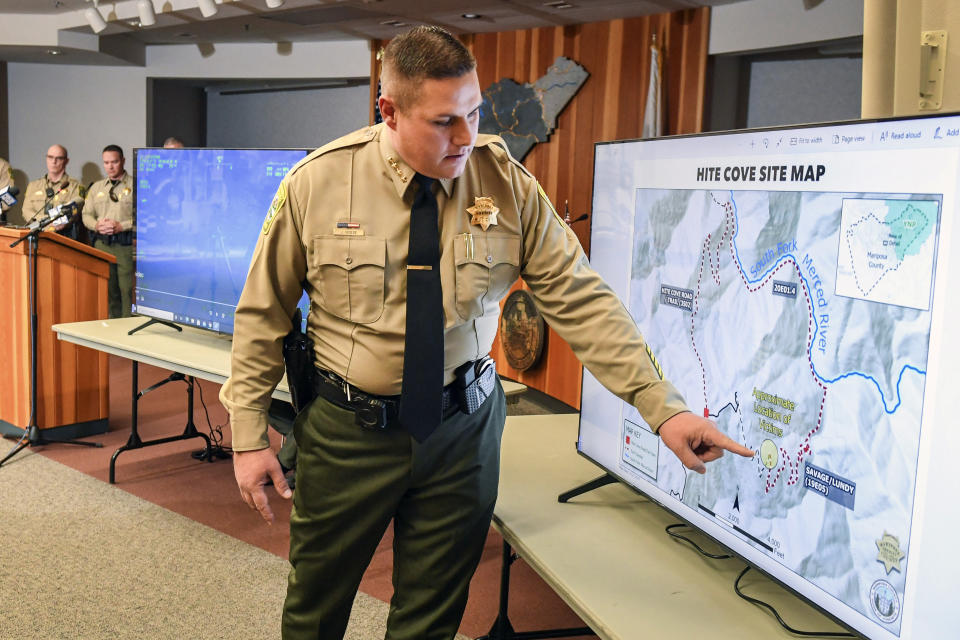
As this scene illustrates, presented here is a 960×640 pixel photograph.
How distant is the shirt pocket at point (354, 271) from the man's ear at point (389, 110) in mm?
217

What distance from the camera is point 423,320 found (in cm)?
163

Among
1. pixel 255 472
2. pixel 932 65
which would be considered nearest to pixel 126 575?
pixel 255 472

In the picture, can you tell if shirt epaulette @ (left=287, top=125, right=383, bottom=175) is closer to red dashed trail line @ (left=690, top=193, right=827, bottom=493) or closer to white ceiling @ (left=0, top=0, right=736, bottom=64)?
red dashed trail line @ (left=690, top=193, right=827, bottom=493)

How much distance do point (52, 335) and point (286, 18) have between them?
157 inches

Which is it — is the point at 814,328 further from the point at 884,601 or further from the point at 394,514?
the point at 394,514

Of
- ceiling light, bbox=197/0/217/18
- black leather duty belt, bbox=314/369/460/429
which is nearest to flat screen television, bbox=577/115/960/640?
black leather duty belt, bbox=314/369/460/429

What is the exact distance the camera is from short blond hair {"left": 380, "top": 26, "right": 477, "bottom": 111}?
1.48 m

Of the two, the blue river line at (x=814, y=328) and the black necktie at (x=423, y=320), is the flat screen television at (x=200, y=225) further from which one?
the blue river line at (x=814, y=328)

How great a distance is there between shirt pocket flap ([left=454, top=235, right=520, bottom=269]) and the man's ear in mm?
248

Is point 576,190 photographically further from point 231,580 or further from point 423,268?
point 423,268

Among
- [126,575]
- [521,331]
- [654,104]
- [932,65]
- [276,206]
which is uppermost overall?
[654,104]

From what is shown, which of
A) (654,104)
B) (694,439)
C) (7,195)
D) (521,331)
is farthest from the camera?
(521,331)

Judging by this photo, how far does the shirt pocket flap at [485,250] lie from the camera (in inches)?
65.8

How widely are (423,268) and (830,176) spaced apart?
72cm
